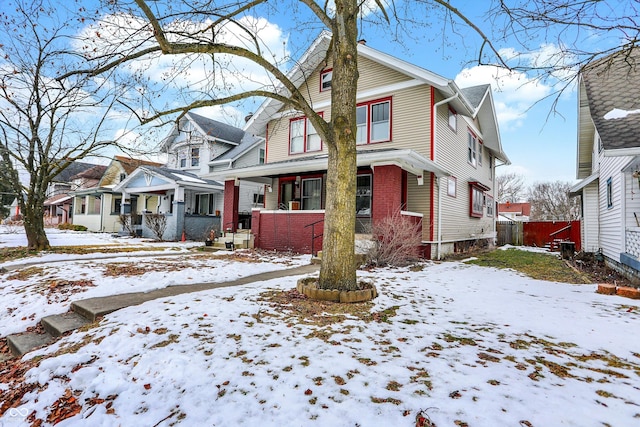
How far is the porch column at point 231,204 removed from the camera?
13641 mm

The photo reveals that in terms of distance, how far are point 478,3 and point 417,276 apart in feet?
17.8

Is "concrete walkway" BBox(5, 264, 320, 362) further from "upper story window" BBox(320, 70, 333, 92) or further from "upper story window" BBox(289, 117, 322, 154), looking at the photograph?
"upper story window" BBox(320, 70, 333, 92)

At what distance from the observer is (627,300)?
201 inches

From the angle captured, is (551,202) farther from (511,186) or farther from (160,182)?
(160,182)

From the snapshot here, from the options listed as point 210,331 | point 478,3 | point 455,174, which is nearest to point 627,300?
point 478,3

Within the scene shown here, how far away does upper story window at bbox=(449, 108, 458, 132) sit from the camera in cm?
1214

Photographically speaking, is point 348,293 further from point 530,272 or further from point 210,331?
point 530,272

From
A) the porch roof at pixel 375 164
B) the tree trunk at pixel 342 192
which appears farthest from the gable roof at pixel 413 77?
the tree trunk at pixel 342 192

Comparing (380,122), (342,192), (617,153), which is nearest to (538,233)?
(380,122)

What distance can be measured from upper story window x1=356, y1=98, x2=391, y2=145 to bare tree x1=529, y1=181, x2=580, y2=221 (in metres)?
35.9

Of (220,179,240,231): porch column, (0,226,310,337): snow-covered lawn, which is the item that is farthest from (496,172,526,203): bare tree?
(0,226,310,337): snow-covered lawn

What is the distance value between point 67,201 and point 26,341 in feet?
109

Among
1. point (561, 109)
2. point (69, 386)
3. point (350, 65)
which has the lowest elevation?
point (69, 386)

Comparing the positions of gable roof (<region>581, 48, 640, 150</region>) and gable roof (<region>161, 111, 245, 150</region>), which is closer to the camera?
gable roof (<region>581, 48, 640, 150</region>)
